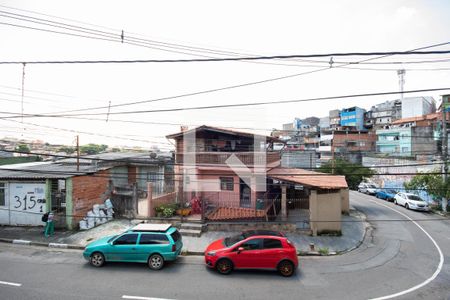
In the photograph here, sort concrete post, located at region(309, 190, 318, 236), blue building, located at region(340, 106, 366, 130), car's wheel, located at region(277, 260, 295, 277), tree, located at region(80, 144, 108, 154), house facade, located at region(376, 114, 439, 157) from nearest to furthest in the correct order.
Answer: car's wheel, located at region(277, 260, 295, 277) → concrete post, located at region(309, 190, 318, 236) → tree, located at region(80, 144, 108, 154) → house facade, located at region(376, 114, 439, 157) → blue building, located at region(340, 106, 366, 130)

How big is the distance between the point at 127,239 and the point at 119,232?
165 inches

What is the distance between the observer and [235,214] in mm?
15633

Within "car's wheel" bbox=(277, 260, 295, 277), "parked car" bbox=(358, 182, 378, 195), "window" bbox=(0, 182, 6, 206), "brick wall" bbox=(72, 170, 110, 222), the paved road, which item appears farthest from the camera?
"parked car" bbox=(358, 182, 378, 195)

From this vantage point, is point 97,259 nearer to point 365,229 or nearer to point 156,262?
point 156,262

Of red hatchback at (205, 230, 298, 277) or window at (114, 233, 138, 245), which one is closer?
red hatchback at (205, 230, 298, 277)

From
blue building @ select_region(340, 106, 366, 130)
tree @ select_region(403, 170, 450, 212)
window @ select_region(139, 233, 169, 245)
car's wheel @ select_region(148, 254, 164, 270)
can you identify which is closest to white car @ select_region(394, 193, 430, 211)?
tree @ select_region(403, 170, 450, 212)

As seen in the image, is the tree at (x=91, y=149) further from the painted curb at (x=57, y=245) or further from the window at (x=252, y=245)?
the window at (x=252, y=245)

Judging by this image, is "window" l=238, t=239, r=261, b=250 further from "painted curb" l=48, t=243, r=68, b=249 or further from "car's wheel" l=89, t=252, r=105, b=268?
"painted curb" l=48, t=243, r=68, b=249

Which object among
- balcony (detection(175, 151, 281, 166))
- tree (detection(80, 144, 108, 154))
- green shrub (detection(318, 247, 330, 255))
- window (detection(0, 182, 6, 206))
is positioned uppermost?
tree (detection(80, 144, 108, 154))

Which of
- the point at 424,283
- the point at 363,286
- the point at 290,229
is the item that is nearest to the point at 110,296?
the point at 363,286

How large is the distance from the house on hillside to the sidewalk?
A: 0.93m

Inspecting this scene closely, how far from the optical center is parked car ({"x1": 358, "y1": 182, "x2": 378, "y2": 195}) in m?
29.7

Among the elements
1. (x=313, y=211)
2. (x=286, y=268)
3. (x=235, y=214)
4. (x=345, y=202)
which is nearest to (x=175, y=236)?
(x=286, y=268)

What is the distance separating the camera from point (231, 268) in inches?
377
